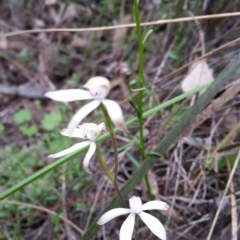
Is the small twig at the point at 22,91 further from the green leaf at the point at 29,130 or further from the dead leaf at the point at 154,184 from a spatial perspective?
the dead leaf at the point at 154,184

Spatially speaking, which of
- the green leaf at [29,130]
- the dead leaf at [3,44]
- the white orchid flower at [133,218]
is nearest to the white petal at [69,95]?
the white orchid flower at [133,218]

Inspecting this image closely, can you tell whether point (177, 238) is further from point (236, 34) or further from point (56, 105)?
point (56, 105)

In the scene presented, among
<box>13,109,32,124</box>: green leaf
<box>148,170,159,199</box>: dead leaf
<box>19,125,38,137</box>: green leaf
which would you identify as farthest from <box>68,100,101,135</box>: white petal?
<box>13,109,32,124</box>: green leaf

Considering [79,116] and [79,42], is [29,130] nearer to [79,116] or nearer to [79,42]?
[79,42]

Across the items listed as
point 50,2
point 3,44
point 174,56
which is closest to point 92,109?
point 174,56

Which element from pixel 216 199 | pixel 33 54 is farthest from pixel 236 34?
pixel 33 54
